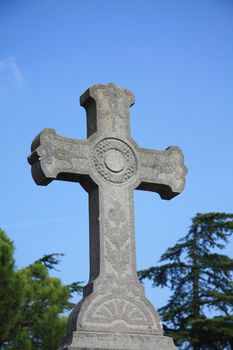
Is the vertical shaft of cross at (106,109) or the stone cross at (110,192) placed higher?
the vertical shaft of cross at (106,109)

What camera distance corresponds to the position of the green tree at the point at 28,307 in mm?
16203

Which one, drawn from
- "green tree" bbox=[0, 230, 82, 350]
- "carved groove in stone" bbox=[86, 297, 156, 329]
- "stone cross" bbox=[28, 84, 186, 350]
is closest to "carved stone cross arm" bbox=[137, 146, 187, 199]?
"stone cross" bbox=[28, 84, 186, 350]

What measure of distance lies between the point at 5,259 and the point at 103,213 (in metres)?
9.72

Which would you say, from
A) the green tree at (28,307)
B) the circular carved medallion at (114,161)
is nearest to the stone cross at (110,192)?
the circular carved medallion at (114,161)

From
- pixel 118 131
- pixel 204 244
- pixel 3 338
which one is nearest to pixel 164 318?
pixel 204 244

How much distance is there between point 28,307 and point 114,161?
11018 mm

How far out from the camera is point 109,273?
23.0 ft

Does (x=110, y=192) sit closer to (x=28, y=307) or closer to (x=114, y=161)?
(x=114, y=161)

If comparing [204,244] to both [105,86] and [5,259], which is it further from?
[105,86]

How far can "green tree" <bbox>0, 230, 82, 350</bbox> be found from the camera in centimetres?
1620

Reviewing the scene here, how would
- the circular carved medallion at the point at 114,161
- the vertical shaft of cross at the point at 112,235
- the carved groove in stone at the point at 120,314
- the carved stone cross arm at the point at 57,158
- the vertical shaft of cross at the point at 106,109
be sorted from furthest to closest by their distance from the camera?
the vertical shaft of cross at the point at 106,109
the circular carved medallion at the point at 114,161
the carved stone cross arm at the point at 57,158
the vertical shaft of cross at the point at 112,235
the carved groove in stone at the point at 120,314

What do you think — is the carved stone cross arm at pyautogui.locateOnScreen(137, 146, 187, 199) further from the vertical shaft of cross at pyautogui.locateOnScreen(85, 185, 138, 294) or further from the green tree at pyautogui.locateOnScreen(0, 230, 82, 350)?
the green tree at pyautogui.locateOnScreen(0, 230, 82, 350)

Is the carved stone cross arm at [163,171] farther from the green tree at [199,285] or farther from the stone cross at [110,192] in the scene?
the green tree at [199,285]

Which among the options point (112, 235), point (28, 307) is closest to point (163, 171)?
point (112, 235)
